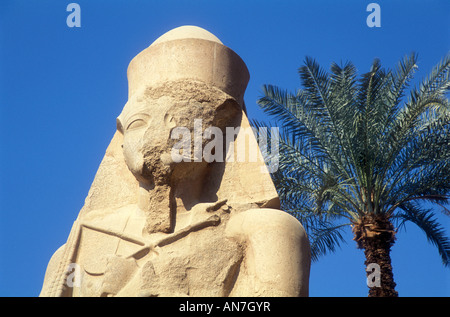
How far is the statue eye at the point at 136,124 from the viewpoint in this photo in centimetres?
461

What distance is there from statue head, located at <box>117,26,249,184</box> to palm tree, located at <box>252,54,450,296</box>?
14.4ft

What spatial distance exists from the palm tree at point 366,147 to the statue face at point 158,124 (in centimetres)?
461

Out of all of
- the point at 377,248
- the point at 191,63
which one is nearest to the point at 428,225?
the point at 377,248

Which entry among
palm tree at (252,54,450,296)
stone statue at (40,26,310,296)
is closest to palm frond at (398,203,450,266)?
palm tree at (252,54,450,296)

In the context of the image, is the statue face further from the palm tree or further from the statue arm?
the palm tree

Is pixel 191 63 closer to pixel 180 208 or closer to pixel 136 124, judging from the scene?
pixel 136 124

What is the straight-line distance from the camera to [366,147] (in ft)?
30.0

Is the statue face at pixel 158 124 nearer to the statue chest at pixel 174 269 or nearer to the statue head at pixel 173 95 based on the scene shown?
the statue head at pixel 173 95

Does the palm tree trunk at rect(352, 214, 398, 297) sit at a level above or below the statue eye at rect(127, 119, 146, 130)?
above

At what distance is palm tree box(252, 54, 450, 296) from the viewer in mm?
9125

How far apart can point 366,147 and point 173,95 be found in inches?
203
